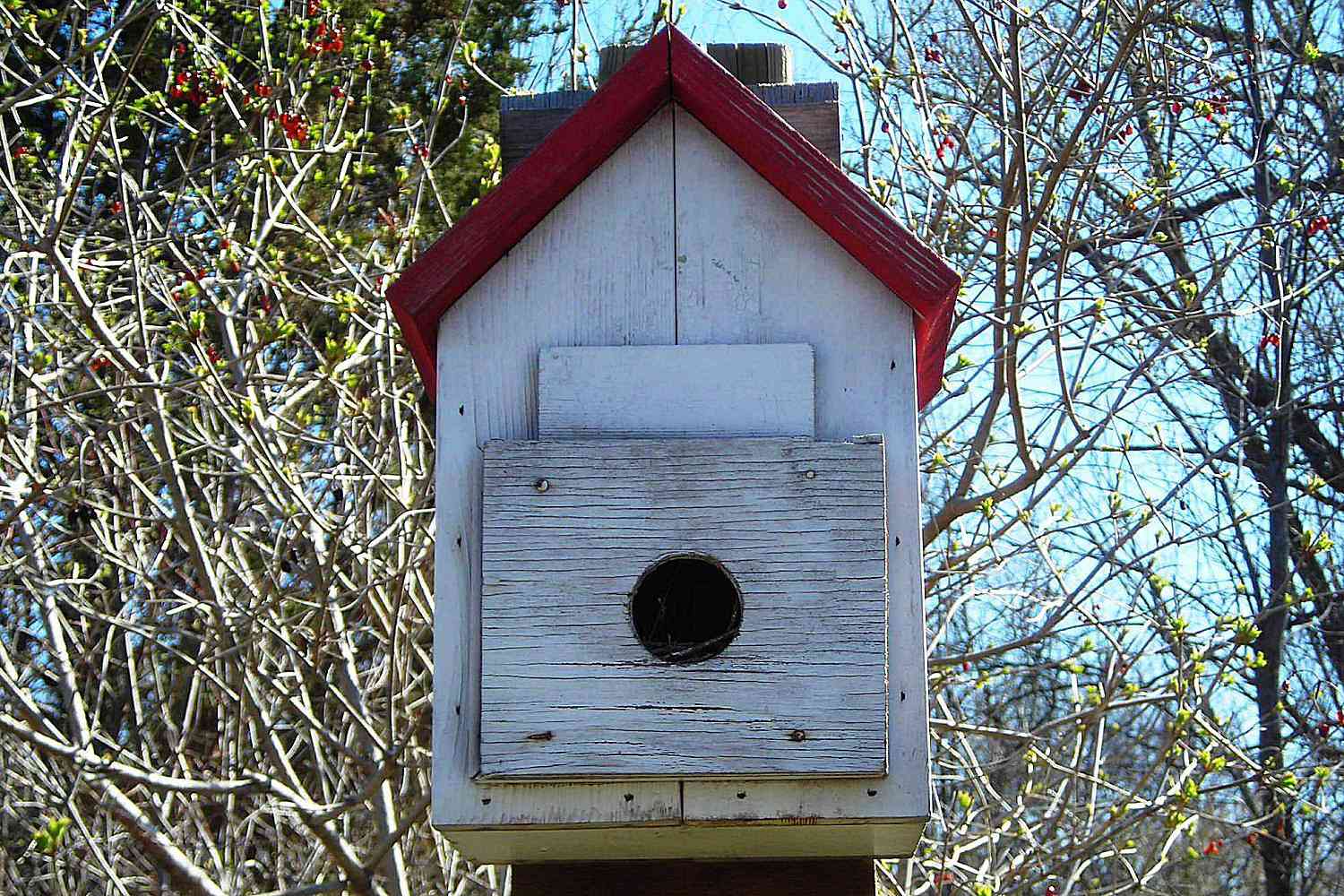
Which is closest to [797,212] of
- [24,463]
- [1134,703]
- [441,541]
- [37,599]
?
[441,541]

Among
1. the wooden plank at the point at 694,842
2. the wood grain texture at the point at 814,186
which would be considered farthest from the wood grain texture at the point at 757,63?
the wooden plank at the point at 694,842

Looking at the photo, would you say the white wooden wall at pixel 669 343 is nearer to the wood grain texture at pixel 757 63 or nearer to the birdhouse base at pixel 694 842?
the birdhouse base at pixel 694 842

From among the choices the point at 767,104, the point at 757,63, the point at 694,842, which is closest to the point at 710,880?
the point at 694,842

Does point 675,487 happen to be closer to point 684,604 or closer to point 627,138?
point 684,604

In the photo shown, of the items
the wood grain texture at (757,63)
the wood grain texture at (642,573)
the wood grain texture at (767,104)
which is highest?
the wood grain texture at (757,63)

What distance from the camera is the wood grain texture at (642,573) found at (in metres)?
1.92

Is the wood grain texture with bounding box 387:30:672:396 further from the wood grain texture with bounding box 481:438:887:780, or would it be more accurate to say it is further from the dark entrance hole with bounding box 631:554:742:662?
the dark entrance hole with bounding box 631:554:742:662

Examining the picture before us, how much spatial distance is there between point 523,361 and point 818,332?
1.29 ft

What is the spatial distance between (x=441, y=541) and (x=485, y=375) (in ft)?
0.76

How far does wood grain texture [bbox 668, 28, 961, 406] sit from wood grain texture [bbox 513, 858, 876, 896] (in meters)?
0.75

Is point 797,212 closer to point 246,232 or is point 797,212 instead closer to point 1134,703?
point 1134,703

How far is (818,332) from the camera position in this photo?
2.09 m

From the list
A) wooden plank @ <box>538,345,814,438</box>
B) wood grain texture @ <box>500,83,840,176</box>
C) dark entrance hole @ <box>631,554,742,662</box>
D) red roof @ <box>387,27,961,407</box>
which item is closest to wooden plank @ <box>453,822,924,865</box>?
dark entrance hole @ <box>631,554,742,662</box>

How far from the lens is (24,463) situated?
417 cm
